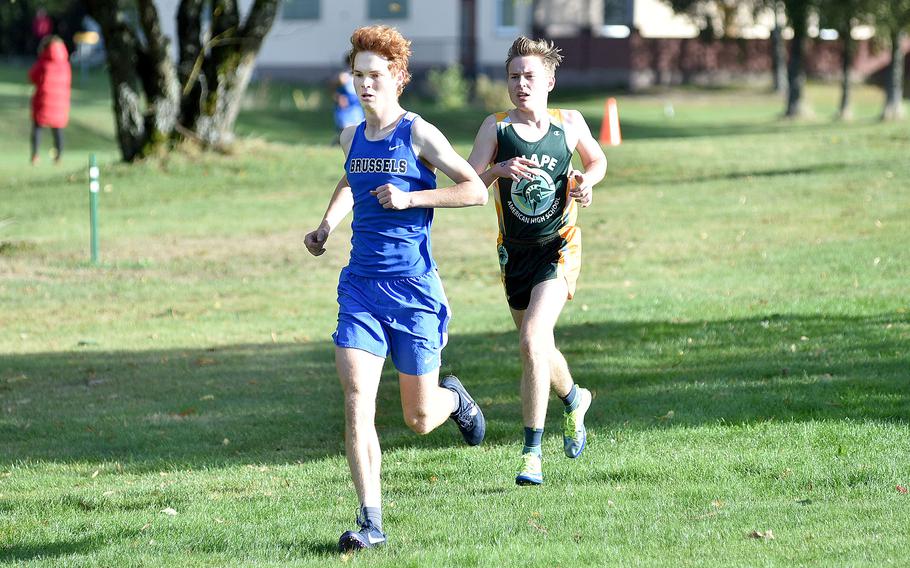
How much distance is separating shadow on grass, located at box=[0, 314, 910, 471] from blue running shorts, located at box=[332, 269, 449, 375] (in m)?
2.29

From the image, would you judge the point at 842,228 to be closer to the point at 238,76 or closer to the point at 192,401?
the point at 192,401

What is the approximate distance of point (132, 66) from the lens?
2345 cm

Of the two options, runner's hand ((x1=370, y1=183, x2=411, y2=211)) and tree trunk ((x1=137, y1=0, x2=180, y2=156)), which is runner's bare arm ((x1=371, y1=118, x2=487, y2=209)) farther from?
tree trunk ((x1=137, y1=0, x2=180, y2=156))

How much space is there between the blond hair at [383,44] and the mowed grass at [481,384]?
2.08 metres

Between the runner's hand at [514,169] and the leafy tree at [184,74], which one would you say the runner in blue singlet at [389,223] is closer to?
the runner's hand at [514,169]

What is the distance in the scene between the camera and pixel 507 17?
47875mm

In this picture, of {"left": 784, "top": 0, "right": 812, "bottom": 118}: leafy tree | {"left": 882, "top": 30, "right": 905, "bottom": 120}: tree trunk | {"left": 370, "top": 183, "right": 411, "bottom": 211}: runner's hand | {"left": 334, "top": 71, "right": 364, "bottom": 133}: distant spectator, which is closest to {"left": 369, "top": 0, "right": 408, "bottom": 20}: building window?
{"left": 784, "top": 0, "right": 812, "bottom": 118}: leafy tree

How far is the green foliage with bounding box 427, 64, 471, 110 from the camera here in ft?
141

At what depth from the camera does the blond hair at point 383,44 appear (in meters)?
5.78

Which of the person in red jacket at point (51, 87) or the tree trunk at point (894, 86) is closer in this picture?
the person in red jacket at point (51, 87)

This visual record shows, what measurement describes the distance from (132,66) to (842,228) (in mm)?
12924

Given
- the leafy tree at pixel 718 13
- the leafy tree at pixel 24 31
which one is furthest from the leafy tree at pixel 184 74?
the leafy tree at pixel 24 31

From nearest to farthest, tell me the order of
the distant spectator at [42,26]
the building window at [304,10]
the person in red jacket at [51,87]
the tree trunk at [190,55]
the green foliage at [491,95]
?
the tree trunk at [190,55], the person in red jacket at [51,87], the green foliage at [491,95], the building window at [304,10], the distant spectator at [42,26]

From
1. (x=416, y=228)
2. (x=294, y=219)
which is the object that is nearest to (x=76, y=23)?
(x=294, y=219)
